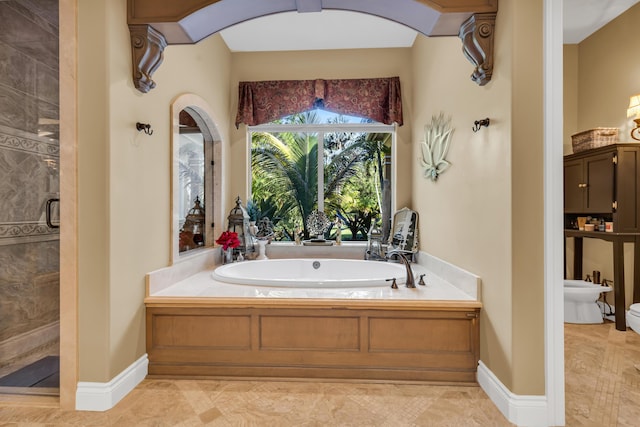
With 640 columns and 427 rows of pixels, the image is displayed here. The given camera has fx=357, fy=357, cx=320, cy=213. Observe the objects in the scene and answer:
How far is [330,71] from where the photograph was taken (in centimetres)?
376

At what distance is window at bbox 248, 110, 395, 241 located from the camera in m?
3.95

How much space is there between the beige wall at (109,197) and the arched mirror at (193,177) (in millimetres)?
404

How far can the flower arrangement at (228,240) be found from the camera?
326 centimetres

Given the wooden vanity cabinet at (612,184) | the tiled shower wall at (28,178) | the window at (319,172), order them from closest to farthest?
1. the tiled shower wall at (28,178)
2. the wooden vanity cabinet at (612,184)
3. the window at (319,172)

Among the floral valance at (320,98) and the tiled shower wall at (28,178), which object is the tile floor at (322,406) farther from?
the floral valance at (320,98)

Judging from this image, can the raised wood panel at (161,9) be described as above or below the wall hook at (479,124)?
above

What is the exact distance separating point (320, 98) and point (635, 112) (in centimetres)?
290

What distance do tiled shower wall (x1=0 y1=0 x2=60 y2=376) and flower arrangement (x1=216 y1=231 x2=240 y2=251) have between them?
1.29 metres

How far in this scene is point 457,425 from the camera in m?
1.72

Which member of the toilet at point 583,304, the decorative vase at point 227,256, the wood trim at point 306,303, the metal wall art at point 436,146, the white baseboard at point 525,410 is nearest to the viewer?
the white baseboard at point 525,410

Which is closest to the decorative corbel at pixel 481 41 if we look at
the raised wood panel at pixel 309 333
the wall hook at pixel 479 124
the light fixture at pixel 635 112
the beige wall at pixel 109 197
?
the wall hook at pixel 479 124

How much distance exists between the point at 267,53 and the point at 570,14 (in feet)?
9.77

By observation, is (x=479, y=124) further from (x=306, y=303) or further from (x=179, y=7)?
(x=179, y=7)

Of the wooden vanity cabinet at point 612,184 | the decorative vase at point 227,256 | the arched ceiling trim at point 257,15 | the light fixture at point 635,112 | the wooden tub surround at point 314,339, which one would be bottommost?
the wooden tub surround at point 314,339
